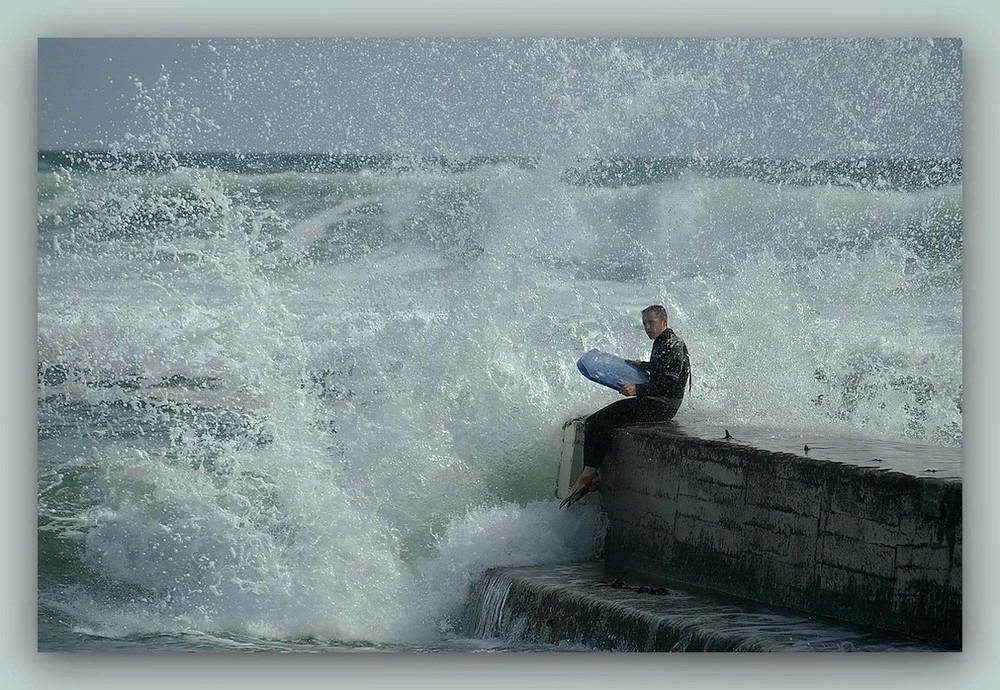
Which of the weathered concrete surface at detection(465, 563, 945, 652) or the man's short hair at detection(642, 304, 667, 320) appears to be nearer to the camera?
the weathered concrete surface at detection(465, 563, 945, 652)

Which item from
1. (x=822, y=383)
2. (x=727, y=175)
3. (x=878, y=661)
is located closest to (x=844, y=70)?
(x=727, y=175)

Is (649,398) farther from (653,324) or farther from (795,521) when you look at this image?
(795,521)

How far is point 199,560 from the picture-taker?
4121 mm

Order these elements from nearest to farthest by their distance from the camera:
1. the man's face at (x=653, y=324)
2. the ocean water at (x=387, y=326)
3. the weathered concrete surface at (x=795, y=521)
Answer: the weathered concrete surface at (x=795, y=521) < the ocean water at (x=387, y=326) < the man's face at (x=653, y=324)

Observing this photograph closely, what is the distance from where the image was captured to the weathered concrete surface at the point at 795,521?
12.4ft

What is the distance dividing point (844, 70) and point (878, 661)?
1.94 metres

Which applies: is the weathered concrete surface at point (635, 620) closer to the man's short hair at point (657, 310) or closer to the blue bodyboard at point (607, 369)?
the blue bodyboard at point (607, 369)

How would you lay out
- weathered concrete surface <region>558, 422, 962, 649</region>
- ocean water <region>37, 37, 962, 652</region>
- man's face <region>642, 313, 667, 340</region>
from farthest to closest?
man's face <region>642, 313, 667, 340</region>
ocean water <region>37, 37, 962, 652</region>
weathered concrete surface <region>558, 422, 962, 649</region>

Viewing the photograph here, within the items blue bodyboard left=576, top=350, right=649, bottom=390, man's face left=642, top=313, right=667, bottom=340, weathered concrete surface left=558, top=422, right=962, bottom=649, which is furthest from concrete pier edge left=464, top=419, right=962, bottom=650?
man's face left=642, top=313, right=667, bottom=340

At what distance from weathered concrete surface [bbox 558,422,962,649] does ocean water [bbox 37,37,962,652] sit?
0.20 meters

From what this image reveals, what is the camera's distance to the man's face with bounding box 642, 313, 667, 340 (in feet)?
13.7

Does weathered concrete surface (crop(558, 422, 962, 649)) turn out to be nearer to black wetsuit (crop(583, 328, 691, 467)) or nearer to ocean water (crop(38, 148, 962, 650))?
black wetsuit (crop(583, 328, 691, 467))

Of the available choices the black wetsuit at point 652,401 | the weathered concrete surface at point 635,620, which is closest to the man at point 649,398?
the black wetsuit at point 652,401

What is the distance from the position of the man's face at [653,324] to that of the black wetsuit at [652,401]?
17 millimetres
